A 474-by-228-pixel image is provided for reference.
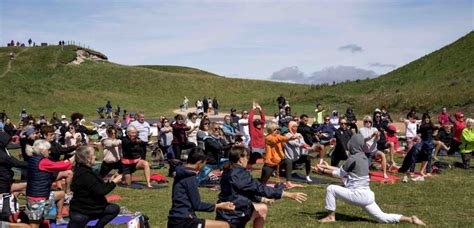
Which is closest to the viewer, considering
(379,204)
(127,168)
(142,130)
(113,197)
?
(379,204)

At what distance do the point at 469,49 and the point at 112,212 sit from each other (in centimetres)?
5619

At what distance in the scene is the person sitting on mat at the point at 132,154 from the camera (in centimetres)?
1403

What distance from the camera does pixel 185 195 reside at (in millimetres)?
7148

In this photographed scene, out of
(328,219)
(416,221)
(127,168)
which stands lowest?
(328,219)

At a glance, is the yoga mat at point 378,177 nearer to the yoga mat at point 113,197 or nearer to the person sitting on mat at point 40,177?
the yoga mat at point 113,197

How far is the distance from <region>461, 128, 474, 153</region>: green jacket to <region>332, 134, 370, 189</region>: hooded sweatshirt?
9000 mm

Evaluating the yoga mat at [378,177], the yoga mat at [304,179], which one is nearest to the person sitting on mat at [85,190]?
the yoga mat at [304,179]

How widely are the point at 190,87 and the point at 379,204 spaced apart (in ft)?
261

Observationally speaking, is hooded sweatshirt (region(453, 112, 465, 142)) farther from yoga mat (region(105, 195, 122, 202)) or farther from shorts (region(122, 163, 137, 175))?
yoga mat (region(105, 195, 122, 202))

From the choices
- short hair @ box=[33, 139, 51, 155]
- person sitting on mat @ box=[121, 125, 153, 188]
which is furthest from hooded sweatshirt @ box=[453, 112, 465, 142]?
short hair @ box=[33, 139, 51, 155]

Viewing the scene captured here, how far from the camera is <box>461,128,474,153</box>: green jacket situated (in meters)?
17.4

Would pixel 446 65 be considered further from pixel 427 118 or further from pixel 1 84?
pixel 1 84

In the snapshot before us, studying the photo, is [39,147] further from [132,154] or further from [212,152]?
[212,152]

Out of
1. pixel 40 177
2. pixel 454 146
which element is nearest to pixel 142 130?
pixel 40 177
